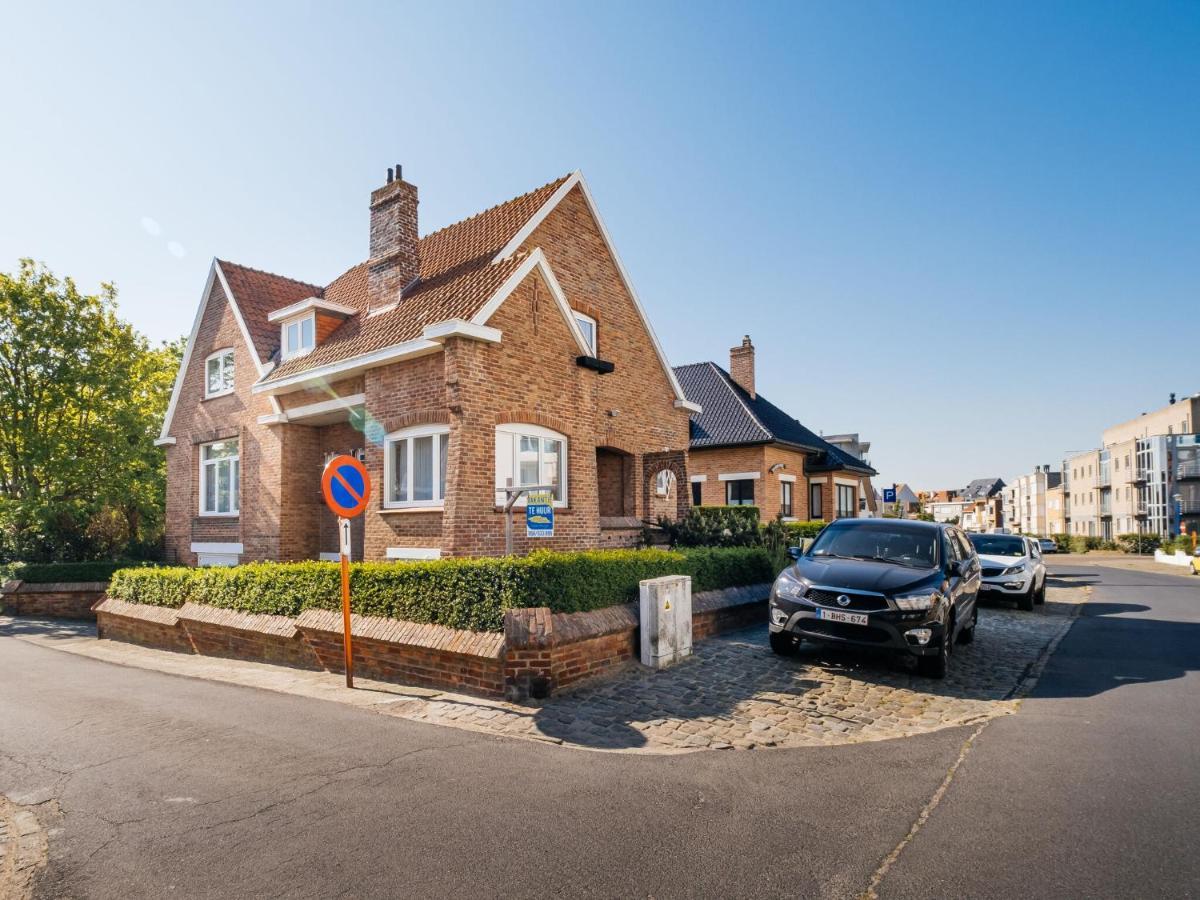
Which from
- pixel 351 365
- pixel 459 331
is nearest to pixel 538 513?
pixel 459 331

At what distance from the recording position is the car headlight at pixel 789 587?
8.41 metres

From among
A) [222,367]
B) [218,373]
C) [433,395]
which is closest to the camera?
[433,395]

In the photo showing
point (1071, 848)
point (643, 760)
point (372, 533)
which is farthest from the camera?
point (372, 533)

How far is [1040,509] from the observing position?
341 feet

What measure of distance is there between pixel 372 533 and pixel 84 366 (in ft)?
46.2

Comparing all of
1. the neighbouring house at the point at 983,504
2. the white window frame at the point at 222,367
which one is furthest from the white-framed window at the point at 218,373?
the neighbouring house at the point at 983,504

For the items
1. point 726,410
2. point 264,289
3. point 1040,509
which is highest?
point 264,289

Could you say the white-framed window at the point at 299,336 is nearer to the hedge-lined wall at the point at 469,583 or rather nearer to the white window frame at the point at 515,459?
the hedge-lined wall at the point at 469,583

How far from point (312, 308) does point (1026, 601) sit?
16809 mm

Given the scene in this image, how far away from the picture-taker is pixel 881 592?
311 inches

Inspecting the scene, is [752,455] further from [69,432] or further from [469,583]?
[69,432]

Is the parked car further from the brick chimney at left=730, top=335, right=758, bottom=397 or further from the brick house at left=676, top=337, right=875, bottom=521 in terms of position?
the brick chimney at left=730, top=335, right=758, bottom=397

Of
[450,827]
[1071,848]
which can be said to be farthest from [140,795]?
[1071,848]

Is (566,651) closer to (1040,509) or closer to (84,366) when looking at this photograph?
(84,366)
